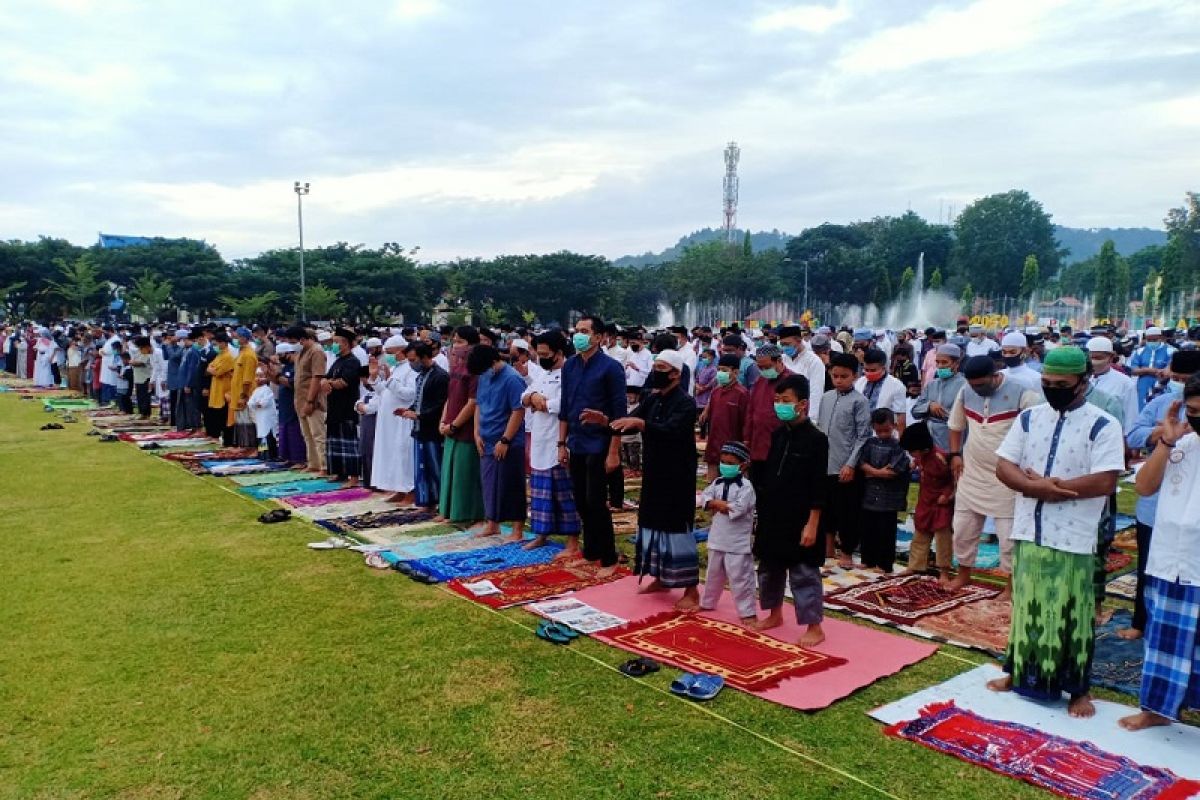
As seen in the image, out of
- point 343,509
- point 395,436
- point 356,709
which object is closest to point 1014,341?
point 356,709

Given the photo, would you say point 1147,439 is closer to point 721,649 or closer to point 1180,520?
point 1180,520

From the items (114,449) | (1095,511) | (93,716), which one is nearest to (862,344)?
(1095,511)

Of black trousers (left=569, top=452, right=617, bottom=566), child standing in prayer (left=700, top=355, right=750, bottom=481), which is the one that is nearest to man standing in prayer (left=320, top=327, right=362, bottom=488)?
black trousers (left=569, top=452, right=617, bottom=566)

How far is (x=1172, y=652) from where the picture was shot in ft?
11.6

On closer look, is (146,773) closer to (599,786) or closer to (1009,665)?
(599,786)

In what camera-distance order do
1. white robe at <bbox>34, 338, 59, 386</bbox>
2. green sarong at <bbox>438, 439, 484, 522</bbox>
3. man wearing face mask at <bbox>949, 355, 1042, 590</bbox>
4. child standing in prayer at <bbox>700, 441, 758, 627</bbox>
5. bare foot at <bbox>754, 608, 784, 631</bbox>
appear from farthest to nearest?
white robe at <bbox>34, 338, 59, 386</bbox> → green sarong at <bbox>438, 439, 484, 522</bbox> → man wearing face mask at <bbox>949, 355, 1042, 590</bbox> → child standing in prayer at <bbox>700, 441, 758, 627</bbox> → bare foot at <bbox>754, 608, 784, 631</bbox>

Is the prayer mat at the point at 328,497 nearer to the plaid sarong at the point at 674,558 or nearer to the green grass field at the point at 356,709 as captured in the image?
the green grass field at the point at 356,709

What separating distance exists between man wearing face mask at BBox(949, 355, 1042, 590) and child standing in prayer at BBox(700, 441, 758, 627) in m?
1.56

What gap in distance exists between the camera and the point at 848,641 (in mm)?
4668

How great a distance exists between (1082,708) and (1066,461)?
1082mm

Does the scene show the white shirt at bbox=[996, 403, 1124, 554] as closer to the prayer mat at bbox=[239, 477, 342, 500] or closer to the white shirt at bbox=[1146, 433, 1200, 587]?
the white shirt at bbox=[1146, 433, 1200, 587]

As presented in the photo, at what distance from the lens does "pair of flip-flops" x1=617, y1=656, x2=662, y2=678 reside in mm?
4219

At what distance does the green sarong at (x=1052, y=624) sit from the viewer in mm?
3779

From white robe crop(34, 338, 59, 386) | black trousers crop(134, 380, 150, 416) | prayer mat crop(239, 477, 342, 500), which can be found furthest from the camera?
white robe crop(34, 338, 59, 386)
